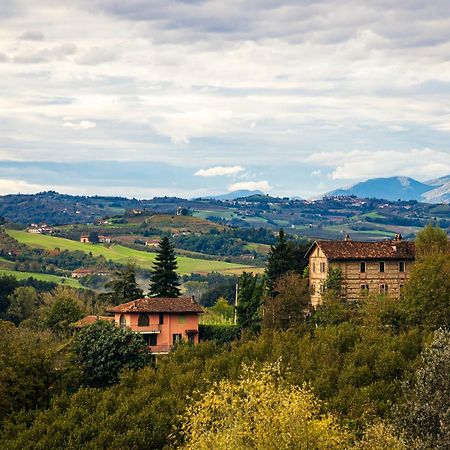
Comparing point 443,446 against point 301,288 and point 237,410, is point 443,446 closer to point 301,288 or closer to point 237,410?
point 237,410

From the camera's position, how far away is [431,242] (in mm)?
77125

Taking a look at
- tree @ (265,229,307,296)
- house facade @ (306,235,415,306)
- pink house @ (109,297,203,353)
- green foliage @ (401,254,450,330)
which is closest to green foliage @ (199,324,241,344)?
pink house @ (109,297,203,353)

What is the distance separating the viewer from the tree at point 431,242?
7619 cm

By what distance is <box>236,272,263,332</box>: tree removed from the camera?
7806 centimetres

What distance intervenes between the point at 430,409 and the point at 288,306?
34100mm

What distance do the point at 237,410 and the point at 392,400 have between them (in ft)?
60.1

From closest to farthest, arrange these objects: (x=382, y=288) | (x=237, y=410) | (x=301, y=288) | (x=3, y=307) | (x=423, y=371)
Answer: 1. (x=237, y=410)
2. (x=423, y=371)
3. (x=301, y=288)
4. (x=382, y=288)
5. (x=3, y=307)

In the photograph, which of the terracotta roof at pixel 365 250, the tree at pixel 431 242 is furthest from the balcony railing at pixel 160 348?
the tree at pixel 431 242

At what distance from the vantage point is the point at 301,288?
72625mm

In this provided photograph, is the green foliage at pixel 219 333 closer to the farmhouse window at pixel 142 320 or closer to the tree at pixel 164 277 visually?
the farmhouse window at pixel 142 320

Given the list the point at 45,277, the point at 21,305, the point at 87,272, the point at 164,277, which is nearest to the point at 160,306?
the point at 164,277

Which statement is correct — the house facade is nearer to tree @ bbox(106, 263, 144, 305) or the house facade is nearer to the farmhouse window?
the farmhouse window

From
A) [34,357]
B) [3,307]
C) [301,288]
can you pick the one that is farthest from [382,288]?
[3,307]

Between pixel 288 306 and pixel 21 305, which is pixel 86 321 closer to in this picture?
pixel 288 306
